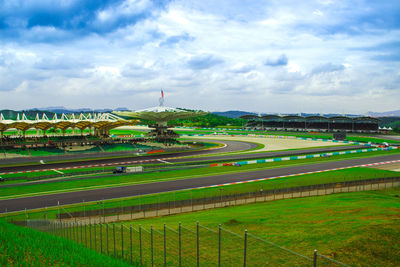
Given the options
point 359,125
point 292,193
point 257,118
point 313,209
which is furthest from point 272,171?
point 257,118

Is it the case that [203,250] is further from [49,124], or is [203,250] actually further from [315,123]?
[315,123]

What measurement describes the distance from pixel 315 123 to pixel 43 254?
550 feet

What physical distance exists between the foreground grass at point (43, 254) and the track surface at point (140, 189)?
21.7m

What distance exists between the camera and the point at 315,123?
540 ft

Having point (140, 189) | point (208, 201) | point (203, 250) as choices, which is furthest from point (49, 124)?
point (203, 250)

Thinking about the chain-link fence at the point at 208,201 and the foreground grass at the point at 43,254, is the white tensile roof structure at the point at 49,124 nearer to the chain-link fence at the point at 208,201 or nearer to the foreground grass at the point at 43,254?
the chain-link fence at the point at 208,201

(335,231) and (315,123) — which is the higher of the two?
(315,123)

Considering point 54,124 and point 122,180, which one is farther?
point 54,124

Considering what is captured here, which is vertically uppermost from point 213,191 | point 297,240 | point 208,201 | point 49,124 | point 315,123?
point 315,123

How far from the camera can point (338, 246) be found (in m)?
13.7

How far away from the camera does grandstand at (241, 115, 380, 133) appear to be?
14350cm

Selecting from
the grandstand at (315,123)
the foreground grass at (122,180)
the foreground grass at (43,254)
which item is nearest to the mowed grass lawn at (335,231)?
the foreground grass at (43,254)

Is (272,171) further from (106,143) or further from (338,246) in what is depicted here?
(106,143)

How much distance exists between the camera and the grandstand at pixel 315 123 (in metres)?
144
